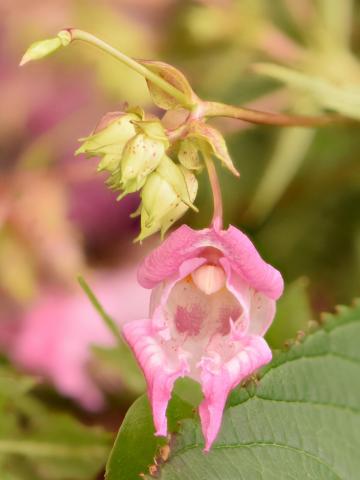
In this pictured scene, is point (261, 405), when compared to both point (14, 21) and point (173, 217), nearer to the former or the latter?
point (173, 217)

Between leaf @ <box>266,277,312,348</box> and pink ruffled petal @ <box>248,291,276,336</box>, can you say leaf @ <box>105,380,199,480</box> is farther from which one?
leaf @ <box>266,277,312,348</box>

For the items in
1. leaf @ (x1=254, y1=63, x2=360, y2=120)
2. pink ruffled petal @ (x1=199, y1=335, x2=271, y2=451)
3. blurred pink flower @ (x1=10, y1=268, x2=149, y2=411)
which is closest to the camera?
pink ruffled petal @ (x1=199, y1=335, x2=271, y2=451)

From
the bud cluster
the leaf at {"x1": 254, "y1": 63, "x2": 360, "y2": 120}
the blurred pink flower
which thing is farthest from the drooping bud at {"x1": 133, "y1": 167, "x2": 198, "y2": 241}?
the blurred pink flower

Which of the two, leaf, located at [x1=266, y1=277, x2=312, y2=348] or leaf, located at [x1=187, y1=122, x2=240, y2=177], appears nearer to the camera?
leaf, located at [x1=187, y1=122, x2=240, y2=177]

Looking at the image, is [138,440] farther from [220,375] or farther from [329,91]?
[329,91]

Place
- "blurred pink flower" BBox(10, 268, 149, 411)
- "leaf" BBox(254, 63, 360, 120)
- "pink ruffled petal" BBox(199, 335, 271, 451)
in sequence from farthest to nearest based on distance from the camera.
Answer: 1. "blurred pink flower" BBox(10, 268, 149, 411)
2. "leaf" BBox(254, 63, 360, 120)
3. "pink ruffled petal" BBox(199, 335, 271, 451)

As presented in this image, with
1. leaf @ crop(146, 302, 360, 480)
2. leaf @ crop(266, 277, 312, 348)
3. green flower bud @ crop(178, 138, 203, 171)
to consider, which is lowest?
leaf @ crop(146, 302, 360, 480)

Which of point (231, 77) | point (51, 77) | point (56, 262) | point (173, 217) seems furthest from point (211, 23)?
point (173, 217)

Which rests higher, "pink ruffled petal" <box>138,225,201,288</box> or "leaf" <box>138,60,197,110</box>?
"leaf" <box>138,60,197,110</box>
